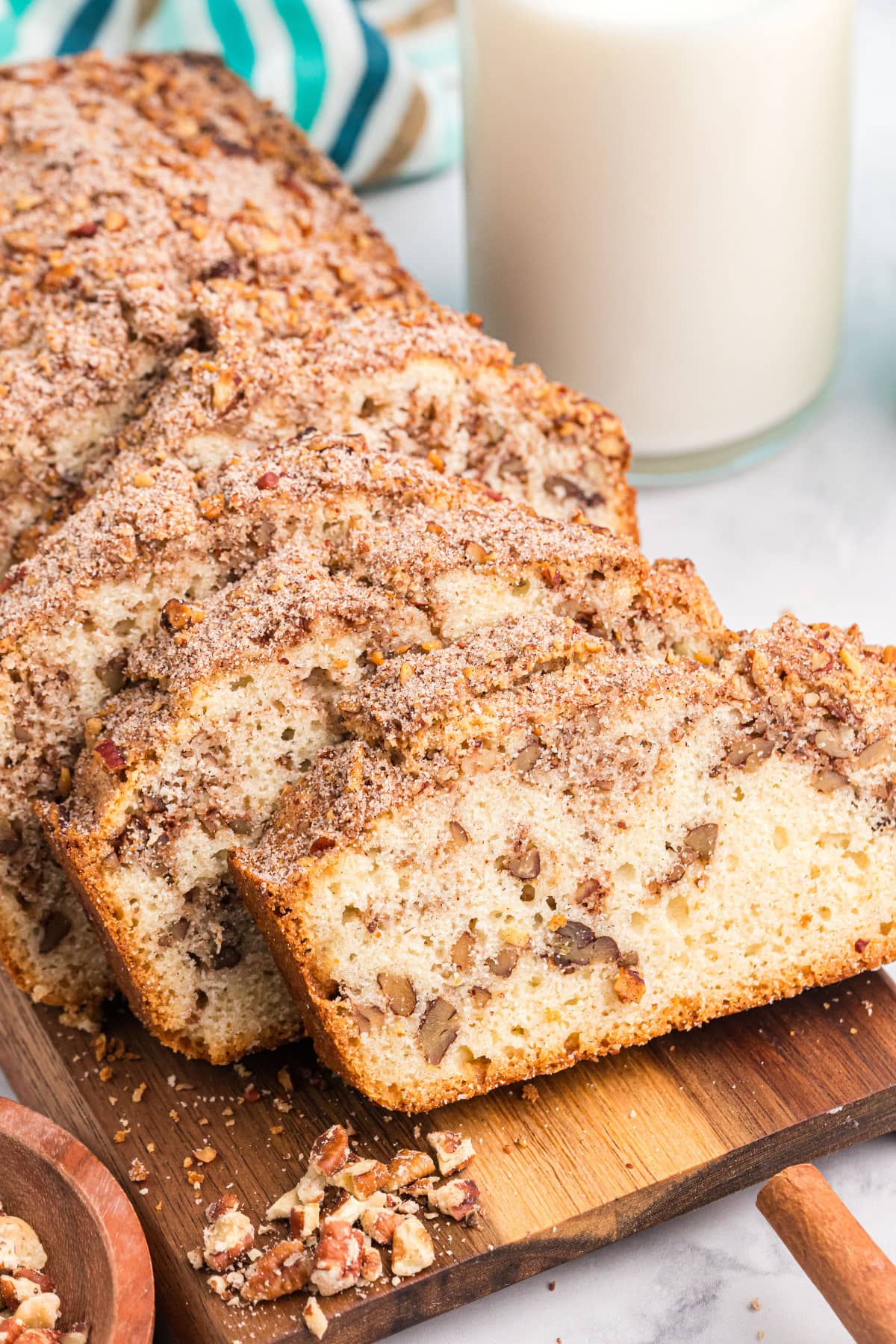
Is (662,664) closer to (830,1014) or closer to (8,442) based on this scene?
(830,1014)

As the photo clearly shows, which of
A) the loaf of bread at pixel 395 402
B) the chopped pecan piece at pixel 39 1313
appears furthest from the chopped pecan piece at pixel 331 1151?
the loaf of bread at pixel 395 402

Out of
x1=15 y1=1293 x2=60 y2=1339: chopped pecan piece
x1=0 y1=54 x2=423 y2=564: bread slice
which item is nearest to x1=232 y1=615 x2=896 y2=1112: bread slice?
x1=15 y1=1293 x2=60 y2=1339: chopped pecan piece

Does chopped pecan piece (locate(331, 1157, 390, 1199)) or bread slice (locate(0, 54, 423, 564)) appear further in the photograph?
bread slice (locate(0, 54, 423, 564))

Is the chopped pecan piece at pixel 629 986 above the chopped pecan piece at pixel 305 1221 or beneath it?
above

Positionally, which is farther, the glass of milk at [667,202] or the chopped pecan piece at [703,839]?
the glass of milk at [667,202]

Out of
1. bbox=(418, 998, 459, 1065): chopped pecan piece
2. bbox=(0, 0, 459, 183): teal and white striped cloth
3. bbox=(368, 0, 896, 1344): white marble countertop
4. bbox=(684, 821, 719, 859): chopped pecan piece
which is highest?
bbox=(0, 0, 459, 183): teal and white striped cloth

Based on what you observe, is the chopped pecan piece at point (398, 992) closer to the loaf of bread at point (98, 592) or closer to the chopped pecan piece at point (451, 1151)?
the chopped pecan piece at point (451, 1151)

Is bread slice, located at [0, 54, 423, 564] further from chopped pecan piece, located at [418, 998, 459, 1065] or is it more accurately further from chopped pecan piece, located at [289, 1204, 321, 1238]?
chopped pecan piece, located at [289, 1204, 321, 1238]
